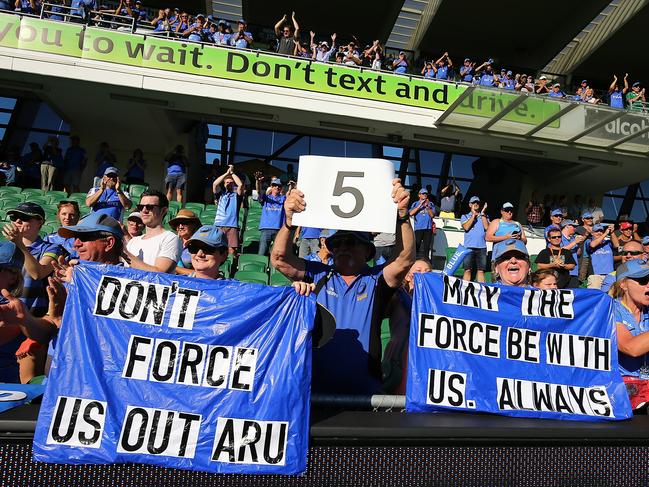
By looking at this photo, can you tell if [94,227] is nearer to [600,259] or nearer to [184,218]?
[184,218]

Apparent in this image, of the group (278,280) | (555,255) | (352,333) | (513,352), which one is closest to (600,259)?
(555,255)

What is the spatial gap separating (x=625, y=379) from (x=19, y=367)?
10.9ft

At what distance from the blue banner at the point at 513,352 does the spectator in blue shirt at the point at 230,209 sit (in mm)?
5628

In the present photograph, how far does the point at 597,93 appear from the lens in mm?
17797

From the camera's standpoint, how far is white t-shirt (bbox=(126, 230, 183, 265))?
3.88m

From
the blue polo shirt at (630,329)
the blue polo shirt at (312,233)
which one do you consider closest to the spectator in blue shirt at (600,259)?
the blue polo shirt at (312,233)

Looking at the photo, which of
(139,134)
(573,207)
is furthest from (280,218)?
(573,207)

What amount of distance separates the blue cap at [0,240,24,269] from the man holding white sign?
57.4 inches

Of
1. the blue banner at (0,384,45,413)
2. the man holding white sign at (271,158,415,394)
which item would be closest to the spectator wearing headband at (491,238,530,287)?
the man holding white sign at (271,158,415,394)

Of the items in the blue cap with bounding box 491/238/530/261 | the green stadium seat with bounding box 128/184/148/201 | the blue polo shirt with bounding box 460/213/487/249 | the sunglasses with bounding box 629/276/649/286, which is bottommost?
the sunglasses with bounding box 629/276/649/286

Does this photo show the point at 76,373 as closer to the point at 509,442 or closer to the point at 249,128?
the point at 509,442

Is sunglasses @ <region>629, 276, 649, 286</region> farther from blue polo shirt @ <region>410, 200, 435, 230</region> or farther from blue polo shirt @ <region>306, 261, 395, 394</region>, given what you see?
blue polo shirt @ <region>410, 200, 435, 230</region>

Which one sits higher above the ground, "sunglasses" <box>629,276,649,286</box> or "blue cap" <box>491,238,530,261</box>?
"blue cap" <box>491,238,530,261</box>

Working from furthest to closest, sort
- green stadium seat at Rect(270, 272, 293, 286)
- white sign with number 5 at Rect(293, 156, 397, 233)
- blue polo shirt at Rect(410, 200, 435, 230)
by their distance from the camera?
1. blue polo shirt at Rect(410, 200, 435, 230)
2. green stadium seat at Rect(270, 272, 293, 286)
3. white sign with number 5 at Rect(293, 156, 397, 233)
